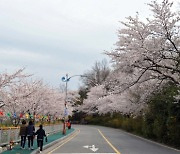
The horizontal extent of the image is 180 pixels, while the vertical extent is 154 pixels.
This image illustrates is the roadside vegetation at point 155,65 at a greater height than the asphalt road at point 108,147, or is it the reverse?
the roadside vegetation at point 155,65

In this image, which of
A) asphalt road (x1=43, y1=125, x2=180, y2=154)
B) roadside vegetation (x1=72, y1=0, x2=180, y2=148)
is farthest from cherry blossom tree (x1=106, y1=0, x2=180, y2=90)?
asphalt road (x1=43, y1=125, x2=180, y2=154)

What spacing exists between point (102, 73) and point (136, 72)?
75394mm

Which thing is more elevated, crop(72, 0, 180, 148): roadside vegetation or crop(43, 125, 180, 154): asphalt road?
crop(72, 0, 180, 148): roadside vegetation

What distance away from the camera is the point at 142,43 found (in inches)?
865

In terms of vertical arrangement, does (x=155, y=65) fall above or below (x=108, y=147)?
above

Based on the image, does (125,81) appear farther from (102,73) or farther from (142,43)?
(102,73)

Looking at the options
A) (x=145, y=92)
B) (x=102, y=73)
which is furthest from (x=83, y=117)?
(x=145, y=92)

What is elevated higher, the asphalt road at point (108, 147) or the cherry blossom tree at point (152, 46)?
the cherry blossom tree at point (152, 46)

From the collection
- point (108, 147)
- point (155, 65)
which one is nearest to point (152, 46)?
point (155, 65)


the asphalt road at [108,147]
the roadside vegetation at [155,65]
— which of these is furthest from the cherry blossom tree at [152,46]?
the asphalt road at [108,147]

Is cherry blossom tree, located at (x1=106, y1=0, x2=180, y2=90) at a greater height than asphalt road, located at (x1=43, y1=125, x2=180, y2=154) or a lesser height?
greater

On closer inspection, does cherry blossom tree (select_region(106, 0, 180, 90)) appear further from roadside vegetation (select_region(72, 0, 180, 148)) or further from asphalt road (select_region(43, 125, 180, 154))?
asphalt road (select_region(43, 125, 180, 154))

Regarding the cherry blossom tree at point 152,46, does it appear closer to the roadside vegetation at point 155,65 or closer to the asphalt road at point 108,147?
the roadside vegetation at point 155,65

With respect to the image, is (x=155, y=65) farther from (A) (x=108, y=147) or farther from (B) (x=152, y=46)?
(A) (x=108, y=147)
